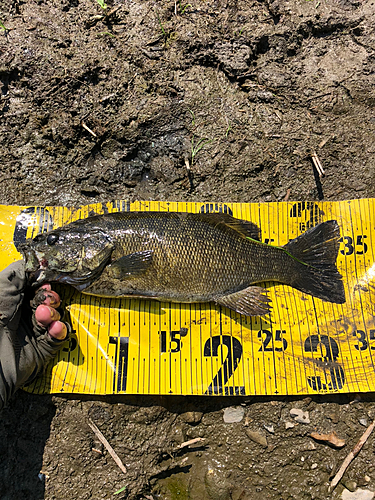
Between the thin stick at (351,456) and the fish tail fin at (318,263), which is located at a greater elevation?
the fish tail fin at (318,263)

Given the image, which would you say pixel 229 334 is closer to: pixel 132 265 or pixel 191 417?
pixel 191 417

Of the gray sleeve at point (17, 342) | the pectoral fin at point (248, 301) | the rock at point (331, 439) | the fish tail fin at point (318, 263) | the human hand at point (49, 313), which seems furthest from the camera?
the fish tail fin at point (318, 263)

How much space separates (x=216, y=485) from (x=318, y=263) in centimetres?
281

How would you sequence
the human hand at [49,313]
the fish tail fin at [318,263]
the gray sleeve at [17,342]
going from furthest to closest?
the fish tail fin at [318,263]
the human hand at [49,313]
the gray sleeve at [17,342]

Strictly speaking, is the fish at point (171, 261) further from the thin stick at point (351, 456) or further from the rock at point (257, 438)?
the thin stick at point (351, 456)

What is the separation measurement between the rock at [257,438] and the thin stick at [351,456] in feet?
2.70

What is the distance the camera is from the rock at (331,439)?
3.40 metres

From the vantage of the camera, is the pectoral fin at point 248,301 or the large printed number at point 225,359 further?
the pectoral fin at point 248,301

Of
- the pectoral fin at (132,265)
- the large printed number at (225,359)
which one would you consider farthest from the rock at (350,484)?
the pectoral fin at (132,265)

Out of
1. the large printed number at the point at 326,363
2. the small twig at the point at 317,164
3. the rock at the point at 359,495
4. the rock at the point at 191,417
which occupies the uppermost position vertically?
the small twig at the point at 317,164

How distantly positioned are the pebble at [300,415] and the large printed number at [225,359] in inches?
26.2

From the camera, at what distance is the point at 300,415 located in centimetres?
350

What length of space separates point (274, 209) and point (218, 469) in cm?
316

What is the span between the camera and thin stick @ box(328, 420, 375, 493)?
3344mm
